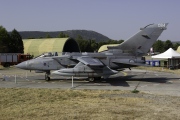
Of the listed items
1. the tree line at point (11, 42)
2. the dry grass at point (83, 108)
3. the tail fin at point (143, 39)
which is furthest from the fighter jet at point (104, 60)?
the tree line at point (11, 42)

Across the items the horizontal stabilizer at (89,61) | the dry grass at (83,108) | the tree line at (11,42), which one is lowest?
the dry grass at (83,108)

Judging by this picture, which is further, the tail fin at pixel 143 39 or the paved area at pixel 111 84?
the tail fin at pixel 143 39

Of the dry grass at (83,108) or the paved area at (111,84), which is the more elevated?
the dry grass at (83,108)

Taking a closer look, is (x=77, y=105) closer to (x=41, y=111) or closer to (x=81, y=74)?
(x=41, y=111)

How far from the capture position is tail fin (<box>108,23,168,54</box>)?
2406 cm

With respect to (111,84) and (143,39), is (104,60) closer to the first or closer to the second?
(111,84)

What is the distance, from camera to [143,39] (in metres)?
24.1

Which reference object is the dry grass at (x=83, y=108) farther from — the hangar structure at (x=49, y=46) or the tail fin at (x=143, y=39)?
the hangar structure at (x=49, y=46)

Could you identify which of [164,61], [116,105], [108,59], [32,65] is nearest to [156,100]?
[116,105]

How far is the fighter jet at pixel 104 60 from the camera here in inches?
850

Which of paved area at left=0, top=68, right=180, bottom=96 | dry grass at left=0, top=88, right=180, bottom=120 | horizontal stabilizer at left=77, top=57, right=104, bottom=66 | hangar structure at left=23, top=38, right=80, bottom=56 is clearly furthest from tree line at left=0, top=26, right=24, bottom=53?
dry grass at left=0, top=88, right=180, bottom=120

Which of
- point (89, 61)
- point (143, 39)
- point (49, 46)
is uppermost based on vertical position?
point (49, 46)

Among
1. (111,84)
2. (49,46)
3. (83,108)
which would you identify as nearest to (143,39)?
(111,84)

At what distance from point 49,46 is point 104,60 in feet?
160
